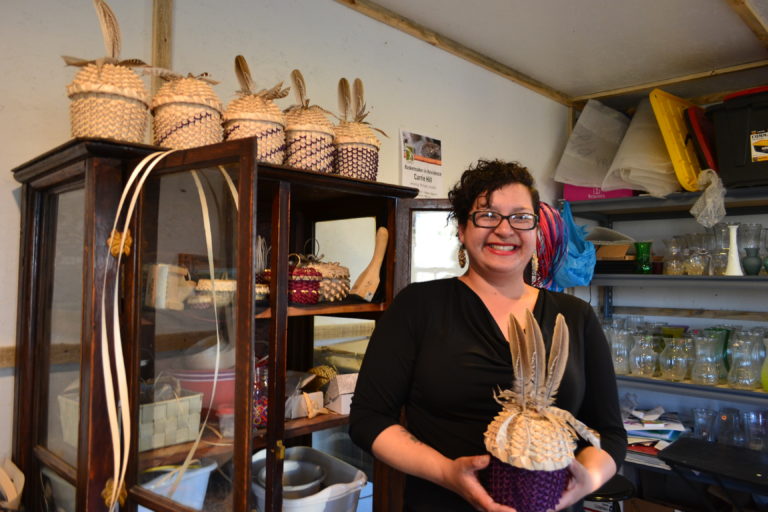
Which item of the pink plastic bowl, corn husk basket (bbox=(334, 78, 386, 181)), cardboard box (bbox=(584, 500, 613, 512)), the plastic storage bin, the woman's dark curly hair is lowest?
cardboard box (bbox=(584, 500, 613, 512))

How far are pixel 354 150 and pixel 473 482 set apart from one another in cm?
102

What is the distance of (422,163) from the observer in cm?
260

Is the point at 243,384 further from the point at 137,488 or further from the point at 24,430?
the point at 24,430

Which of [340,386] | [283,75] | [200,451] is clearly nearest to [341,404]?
[340,386]

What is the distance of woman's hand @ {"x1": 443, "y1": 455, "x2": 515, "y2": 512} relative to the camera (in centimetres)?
90

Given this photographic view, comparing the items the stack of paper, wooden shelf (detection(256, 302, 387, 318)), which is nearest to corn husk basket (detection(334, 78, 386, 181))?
wooden shelf (detection(256, 302, 387, 318))

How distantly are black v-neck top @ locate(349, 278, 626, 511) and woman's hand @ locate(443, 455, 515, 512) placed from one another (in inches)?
6.6

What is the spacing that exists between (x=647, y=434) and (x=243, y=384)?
252 centimetres

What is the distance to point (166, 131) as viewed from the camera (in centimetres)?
133

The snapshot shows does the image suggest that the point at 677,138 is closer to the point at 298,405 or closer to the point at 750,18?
the point at 750,18

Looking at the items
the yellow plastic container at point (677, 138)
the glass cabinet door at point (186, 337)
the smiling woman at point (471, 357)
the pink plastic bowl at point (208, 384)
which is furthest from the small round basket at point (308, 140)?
the yellow plastic container at point (677, 138)

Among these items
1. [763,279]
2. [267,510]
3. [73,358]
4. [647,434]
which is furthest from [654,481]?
[73,358]

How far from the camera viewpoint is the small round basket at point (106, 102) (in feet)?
3.99

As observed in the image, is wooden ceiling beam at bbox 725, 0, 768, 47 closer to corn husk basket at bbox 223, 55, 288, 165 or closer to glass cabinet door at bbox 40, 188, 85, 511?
corn husk basket at bbox 223, 55, 288, 165
